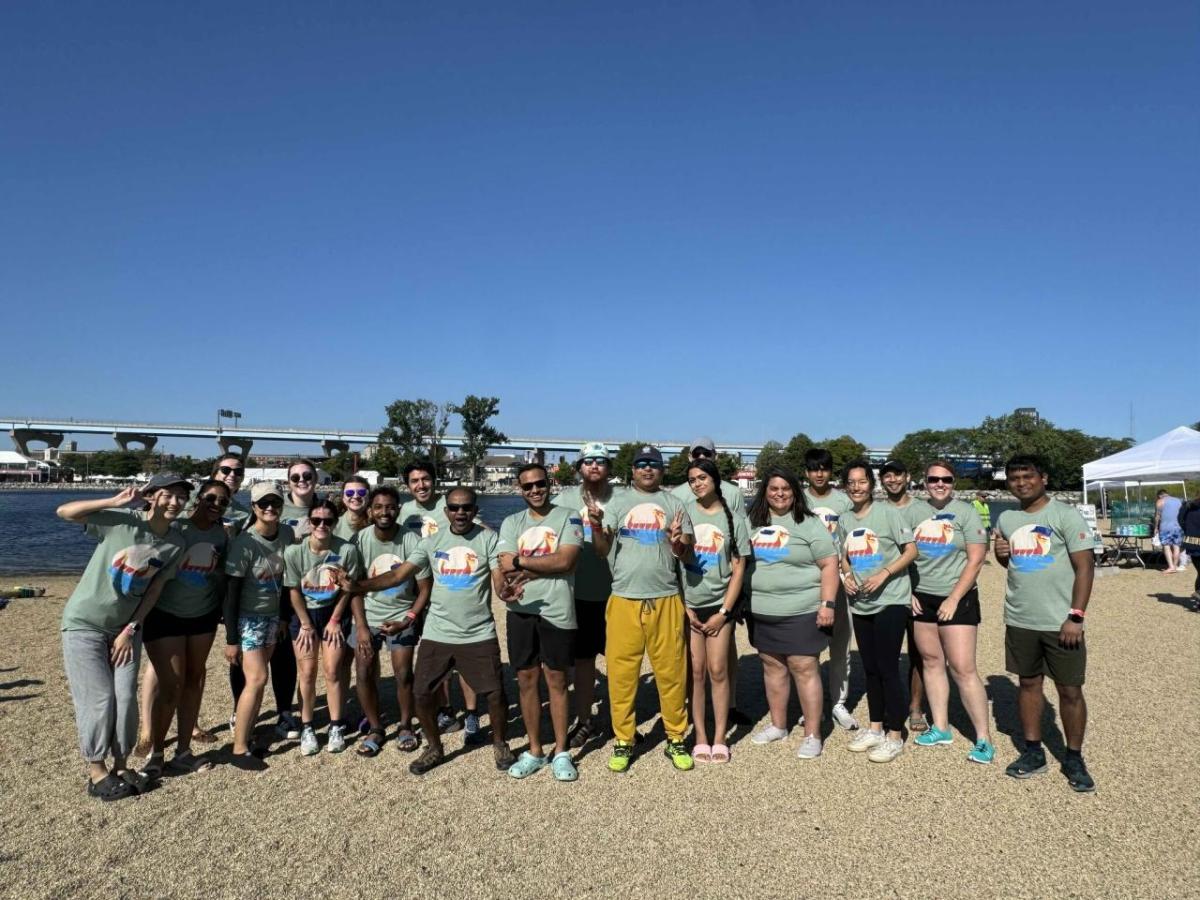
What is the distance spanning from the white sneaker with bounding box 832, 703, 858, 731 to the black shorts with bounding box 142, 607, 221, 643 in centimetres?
470

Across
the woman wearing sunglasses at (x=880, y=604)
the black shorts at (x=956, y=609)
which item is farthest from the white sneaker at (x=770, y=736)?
the black shorts at (x=956, y=609)

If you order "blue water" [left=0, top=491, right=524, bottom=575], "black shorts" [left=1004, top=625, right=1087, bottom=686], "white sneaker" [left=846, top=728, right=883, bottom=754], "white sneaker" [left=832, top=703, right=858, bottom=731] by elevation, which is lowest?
"blue water" [left=0, top=491, right=524, bottom=575]

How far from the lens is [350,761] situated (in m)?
4.71

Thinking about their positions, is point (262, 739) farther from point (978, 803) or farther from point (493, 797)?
point (978, 803)

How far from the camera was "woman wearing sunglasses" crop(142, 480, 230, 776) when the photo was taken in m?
4.41

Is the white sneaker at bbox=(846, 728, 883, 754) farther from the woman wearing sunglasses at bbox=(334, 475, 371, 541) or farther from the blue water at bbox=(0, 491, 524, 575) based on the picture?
the blue water at bbox=(0, 491, 524, 575)

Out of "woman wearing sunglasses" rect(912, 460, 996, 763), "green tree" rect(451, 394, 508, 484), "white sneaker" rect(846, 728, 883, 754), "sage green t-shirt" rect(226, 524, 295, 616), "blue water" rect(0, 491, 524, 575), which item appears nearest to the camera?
"sage green t-shirt" rect(226, 524, 295, 616)

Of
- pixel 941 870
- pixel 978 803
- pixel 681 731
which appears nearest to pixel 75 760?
pixel 681 731

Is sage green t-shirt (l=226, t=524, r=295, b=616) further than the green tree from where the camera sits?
No

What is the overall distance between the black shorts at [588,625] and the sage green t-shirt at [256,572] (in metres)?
2.08

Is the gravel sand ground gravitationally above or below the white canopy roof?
below

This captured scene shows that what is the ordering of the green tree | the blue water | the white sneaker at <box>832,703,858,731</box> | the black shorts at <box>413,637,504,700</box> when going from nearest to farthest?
the black shorts at <box>413,637,504,700</box>, the white sneaker at <box>832,703,858,731</box>, the blue water, the green tree

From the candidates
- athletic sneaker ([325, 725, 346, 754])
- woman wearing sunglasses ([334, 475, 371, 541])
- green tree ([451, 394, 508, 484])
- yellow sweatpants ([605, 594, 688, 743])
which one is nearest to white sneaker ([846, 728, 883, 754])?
yellow sweatpants ([605, 594, 688, 743])

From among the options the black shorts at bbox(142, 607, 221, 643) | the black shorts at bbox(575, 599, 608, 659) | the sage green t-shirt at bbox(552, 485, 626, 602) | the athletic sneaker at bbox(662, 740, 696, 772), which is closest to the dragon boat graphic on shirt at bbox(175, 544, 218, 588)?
the black shorts at bbox(142, 607, 221, 643)
